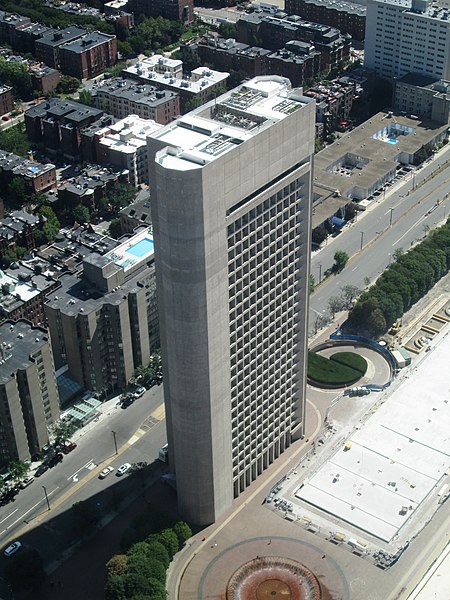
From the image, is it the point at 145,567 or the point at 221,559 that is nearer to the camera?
the point at 145,567

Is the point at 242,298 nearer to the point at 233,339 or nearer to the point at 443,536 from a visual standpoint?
the point at 233,339

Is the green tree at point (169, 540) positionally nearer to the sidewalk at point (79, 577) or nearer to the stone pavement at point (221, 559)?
the stone pavement at point (221, 559)

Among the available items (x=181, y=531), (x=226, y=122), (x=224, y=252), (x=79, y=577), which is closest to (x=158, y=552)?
(x=181, y=531)

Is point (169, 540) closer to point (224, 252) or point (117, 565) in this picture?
point (117, 565)

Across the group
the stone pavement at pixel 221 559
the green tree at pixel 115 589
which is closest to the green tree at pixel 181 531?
the stone pavement at pixel 221 559

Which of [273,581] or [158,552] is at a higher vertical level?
[158,552]

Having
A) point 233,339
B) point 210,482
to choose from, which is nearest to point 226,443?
point 210,482
